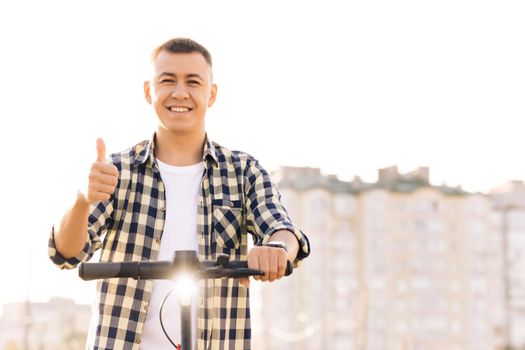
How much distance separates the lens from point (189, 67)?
396 centimetres

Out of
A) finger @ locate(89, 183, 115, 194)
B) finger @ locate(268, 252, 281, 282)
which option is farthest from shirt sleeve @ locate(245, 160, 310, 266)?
finger @ locate(89, 183, 115, 194)

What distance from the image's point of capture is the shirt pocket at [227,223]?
404cm

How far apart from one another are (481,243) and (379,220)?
31.4 ft

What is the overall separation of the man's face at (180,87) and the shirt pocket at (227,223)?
0.34 metres

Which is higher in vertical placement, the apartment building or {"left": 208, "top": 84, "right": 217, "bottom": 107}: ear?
the apartment building

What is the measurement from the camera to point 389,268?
282ft

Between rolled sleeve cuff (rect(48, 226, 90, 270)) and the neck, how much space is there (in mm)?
572

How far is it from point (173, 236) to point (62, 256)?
1.51 feet

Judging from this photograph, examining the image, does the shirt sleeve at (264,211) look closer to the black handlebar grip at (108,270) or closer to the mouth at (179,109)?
the mouth at (179,109)

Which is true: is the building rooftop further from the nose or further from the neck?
the nose

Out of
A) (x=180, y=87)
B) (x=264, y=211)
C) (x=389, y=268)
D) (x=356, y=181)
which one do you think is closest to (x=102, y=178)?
(x=180, y=87)

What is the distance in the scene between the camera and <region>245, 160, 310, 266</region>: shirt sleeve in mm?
3844

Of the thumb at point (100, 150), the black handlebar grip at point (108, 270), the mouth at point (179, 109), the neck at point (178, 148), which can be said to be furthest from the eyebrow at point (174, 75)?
the black handlebar grip at point (108, 270)

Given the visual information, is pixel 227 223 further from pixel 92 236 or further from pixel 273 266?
pixel 273 266
